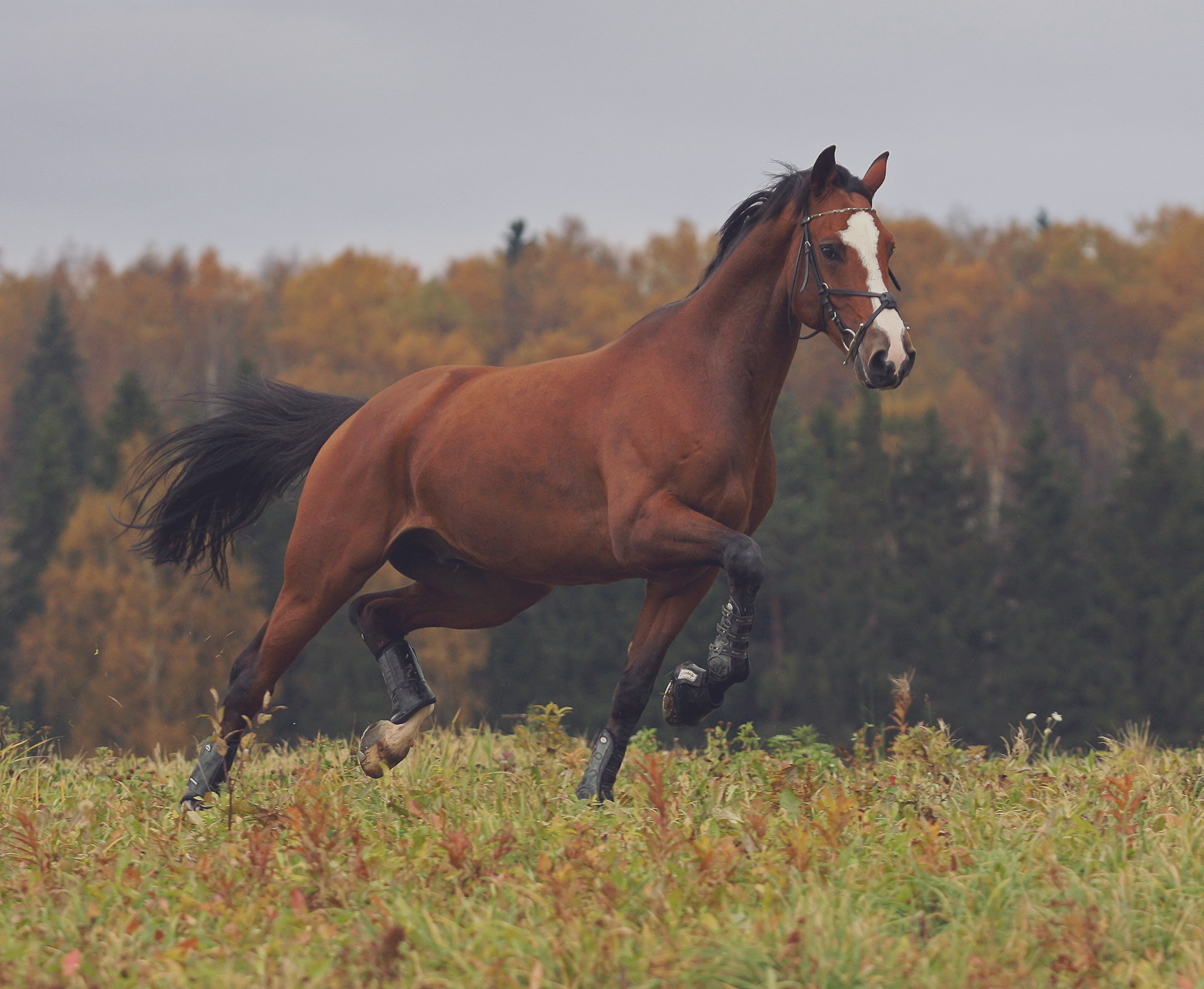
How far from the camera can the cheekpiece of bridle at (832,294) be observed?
17.4ft

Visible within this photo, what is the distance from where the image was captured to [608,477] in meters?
5.61

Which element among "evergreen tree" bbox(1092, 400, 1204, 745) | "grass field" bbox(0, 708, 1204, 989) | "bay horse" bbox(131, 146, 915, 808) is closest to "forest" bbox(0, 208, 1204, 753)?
"evergreen tree" bbox(1092, 400, 1204, 745)

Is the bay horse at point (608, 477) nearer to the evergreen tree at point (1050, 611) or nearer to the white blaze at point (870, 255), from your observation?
the white blaze at point (870, 255)

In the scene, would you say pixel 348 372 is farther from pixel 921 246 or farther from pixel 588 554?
pixel 588 554

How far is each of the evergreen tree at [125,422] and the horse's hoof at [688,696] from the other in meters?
36.9

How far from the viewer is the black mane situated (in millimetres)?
5691

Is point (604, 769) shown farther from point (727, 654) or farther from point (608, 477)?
point (608, 477)

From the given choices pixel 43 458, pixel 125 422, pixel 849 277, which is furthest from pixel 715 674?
pixel 43 458

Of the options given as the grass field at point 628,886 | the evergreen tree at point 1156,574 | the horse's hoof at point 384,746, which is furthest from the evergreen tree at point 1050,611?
the grass field at point 628,886

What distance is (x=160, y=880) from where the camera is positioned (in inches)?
167

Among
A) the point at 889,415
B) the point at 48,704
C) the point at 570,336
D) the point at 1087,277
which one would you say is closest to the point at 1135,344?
the point at 1087,277

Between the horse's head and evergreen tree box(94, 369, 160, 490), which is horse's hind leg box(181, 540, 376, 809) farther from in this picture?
evergreen tree box(94, 369, 160, 490)

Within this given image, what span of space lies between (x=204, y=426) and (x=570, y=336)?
145 ft

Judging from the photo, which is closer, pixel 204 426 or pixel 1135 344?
pixel 204 426
